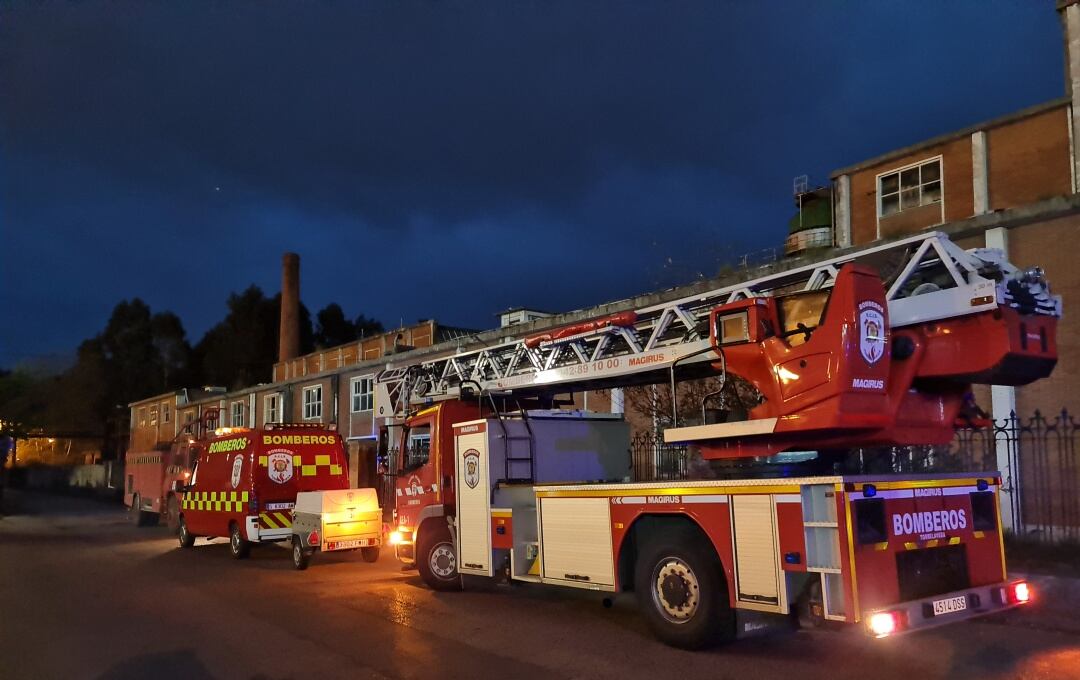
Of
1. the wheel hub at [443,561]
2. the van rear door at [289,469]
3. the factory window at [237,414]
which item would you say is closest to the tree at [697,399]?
the wheel hub at [443,561]

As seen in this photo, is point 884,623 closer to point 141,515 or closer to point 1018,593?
point 1018,593

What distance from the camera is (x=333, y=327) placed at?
8450 cm

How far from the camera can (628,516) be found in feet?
26.2

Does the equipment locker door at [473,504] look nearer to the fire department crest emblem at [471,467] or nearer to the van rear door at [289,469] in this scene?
the fire department crest emblem at [471,467]

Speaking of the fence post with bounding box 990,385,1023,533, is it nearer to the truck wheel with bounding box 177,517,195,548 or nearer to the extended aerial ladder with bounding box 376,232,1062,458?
the extended aerial ladder with bounding box 376,232,1062,458

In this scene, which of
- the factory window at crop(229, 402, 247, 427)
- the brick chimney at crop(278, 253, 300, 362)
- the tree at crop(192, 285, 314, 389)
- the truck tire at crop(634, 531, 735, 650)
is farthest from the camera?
the tree at crop(192, 285, 314, 389)

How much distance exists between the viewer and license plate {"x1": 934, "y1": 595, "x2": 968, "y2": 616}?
638cm

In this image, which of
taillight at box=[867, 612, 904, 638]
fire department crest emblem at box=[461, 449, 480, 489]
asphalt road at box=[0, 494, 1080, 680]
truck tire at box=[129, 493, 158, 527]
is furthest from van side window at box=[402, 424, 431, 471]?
truck tire at box=[129, 493, 158, 527]

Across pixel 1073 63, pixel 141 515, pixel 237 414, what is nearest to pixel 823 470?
pixel 1073 63

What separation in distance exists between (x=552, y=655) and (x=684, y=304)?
12.3ft

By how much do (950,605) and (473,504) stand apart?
5.54 meters

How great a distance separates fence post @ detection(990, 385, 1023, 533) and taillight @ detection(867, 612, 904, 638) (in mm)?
8348

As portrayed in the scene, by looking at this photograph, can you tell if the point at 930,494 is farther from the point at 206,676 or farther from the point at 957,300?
the point at 206,676

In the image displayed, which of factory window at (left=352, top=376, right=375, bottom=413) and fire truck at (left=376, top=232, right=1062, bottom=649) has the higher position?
factory window at (left=352, top=376, right=375, bottom=413)
